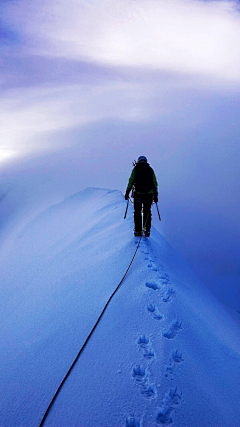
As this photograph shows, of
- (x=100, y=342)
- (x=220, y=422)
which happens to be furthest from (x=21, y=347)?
(x=220, y=422)

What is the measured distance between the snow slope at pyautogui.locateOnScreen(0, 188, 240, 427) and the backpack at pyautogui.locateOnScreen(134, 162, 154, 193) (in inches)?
65.2

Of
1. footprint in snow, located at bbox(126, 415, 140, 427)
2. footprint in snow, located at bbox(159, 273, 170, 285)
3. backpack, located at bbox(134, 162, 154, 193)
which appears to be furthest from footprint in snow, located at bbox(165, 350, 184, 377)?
backpack, located at bbox(134, 162, 154, 193)

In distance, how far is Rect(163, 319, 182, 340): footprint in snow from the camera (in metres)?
3.13

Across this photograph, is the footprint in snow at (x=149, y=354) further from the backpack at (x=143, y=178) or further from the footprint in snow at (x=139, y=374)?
the backpack at (x=143, y=178)

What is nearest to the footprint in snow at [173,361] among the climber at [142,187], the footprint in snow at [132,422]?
the footprint in snow at [132,422]

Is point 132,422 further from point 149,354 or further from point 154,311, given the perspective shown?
point 154,311

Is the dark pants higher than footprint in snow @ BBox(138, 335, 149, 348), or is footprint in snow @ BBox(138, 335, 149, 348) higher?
the dark pants

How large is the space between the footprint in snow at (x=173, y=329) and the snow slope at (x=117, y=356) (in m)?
0.02

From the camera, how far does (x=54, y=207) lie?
18.9 meters

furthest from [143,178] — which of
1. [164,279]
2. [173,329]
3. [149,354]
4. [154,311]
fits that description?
[149,354]

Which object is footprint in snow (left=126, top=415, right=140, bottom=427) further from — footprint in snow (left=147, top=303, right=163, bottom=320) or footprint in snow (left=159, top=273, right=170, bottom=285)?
footprint in snow (left=159, top=273, right=170, bottom=285)

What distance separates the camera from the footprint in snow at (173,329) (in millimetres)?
3134

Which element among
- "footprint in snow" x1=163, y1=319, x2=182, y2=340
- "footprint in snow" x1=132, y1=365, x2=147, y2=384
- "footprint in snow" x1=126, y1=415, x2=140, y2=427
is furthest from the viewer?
"footprint in snow" x1=163, y1=319, x2=182, y2=340

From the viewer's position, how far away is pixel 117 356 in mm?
2855
